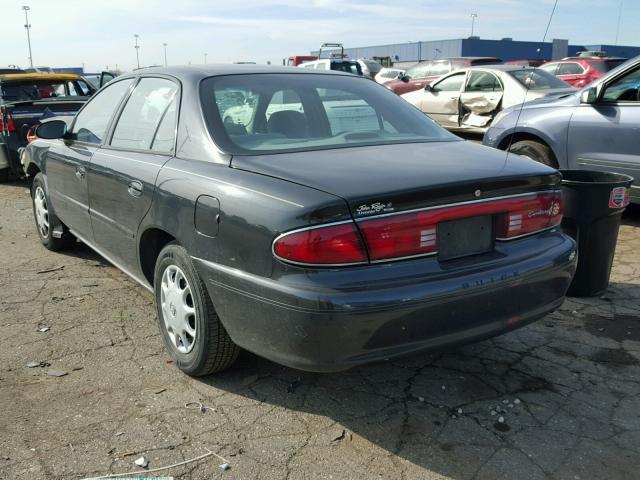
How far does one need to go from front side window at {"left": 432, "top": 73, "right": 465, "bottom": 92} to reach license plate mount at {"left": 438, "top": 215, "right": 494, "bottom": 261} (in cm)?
1019

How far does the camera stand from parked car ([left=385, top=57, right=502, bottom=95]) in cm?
1630

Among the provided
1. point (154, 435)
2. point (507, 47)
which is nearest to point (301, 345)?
point (154, 435)

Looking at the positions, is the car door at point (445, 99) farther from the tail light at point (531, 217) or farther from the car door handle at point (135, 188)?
the car door handle at point (135, 188)

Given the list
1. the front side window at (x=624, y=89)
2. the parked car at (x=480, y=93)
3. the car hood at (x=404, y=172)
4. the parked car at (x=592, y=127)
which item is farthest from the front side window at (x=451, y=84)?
the car hood at (x=404, y=172)

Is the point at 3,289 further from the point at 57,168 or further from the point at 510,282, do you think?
the point at 510,282

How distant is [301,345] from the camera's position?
253 cm

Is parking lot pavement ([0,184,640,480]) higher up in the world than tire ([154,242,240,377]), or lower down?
lower down

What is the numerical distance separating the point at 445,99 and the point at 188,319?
10459mm

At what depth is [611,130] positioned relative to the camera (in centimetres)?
587

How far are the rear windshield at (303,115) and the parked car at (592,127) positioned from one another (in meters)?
2.39

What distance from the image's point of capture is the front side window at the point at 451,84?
40.9ft

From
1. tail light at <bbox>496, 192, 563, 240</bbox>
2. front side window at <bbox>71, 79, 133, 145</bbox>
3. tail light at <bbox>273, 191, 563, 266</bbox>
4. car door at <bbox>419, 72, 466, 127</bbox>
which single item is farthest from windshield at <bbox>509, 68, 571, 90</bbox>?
tail light at <bbox>273, 191, 563, 266</bbox>

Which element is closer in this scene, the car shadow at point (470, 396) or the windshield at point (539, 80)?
the car shadow at point (470, 396)

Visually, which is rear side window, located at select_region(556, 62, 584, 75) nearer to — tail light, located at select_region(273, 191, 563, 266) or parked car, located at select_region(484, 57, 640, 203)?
parked car, located at select_region(484, 57, 640, 203)
